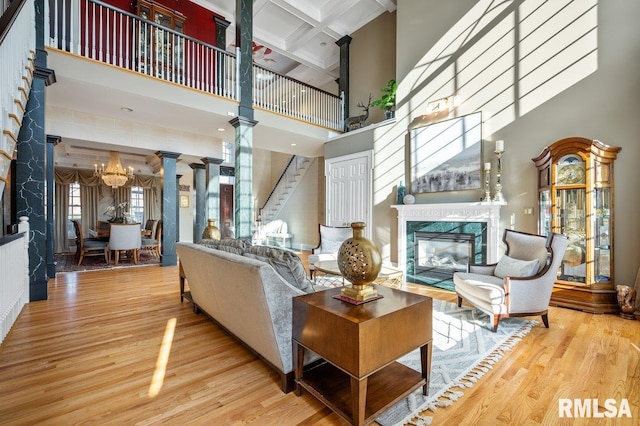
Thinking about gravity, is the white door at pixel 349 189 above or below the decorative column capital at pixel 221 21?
below

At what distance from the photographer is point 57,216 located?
8.77 m

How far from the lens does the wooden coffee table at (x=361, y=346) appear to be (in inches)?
54.5

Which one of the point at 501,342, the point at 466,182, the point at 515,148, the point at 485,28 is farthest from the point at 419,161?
the point at 501,342

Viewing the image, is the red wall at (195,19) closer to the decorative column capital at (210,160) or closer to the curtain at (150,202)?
the decorative column capital at (210,160)

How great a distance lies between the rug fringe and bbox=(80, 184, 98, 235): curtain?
10781 mm

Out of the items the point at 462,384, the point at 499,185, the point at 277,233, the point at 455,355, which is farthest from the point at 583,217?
the point at 277,233

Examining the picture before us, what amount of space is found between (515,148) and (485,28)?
1.93 m

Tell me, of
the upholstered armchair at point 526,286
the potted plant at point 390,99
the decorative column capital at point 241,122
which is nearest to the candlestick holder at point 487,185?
the upholstered armchair at point 526,286

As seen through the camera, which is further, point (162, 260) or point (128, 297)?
point (162, 260)

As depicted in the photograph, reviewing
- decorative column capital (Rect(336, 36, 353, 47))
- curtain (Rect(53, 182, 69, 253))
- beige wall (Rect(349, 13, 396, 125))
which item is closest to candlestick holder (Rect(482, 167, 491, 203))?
beige wall (Rect(349, 13, 396, 125))

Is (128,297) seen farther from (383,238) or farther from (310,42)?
(310,42)

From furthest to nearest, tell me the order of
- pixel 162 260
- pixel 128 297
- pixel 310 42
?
pixel 310 42
pixel 162 260
pixel 128 297

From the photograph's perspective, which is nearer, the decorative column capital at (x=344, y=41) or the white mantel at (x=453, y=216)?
the white mantel at (x=453, y=216)

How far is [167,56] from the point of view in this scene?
4.82 m
